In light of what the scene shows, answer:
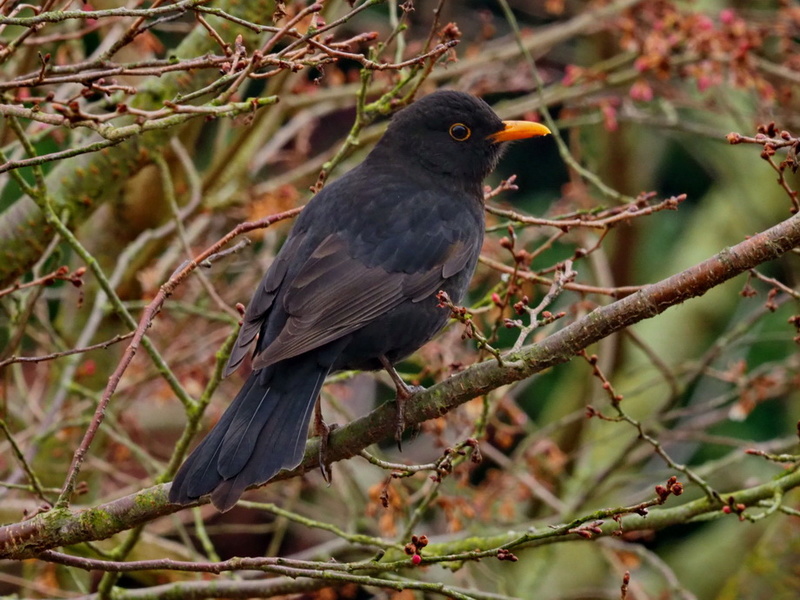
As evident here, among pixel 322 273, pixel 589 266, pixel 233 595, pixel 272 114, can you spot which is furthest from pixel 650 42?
pixel 233 595

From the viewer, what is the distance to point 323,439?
3.40 metres

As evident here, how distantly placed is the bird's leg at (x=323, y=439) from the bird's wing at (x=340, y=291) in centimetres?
28

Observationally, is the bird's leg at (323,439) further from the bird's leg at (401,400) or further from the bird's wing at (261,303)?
the bird's wing at (261,303)

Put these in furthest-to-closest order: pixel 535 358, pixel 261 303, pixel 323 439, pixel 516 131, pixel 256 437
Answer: pixel 516 131 → pixel 261 303 → pixel 323 439 → pixel 256 437 → pixel 535 358

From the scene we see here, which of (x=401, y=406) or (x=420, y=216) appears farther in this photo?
(x=420, y=216)

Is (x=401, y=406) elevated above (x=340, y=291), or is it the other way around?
(x=340, y=291)

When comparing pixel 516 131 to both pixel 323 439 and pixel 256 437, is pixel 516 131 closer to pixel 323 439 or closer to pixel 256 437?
pixel 323 439

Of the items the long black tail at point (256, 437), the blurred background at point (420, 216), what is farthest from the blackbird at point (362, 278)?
the blurred background at point (420, 216)

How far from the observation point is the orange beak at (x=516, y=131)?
440 centimetres

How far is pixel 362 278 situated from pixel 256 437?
885 millimetres

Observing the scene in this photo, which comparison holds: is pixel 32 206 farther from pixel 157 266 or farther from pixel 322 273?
pixel 157 266

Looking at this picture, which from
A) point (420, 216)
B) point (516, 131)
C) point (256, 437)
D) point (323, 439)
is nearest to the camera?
point (256, 437)

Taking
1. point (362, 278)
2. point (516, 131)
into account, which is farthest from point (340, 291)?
point (516, 131)

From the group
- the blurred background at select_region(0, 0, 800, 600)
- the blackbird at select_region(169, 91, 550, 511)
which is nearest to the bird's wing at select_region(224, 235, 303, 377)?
the blackbird at select_region(169, 91, 550, 511)
